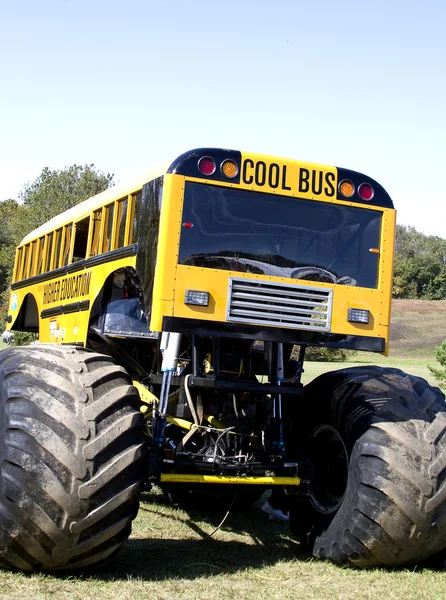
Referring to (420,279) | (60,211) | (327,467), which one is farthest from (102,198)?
(420,279)

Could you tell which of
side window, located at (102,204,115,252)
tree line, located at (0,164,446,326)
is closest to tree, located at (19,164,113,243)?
tree line, located at (0,164,446,326)

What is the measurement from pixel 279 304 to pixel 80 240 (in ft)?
12.8

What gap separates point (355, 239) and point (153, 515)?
11.5ft

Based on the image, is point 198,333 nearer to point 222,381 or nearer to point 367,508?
point 222,381

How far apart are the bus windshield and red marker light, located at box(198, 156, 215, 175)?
0.12 m

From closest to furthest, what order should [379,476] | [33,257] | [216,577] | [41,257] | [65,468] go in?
[65,468] → [216,577] → [379,476] → [41,257] → [33,257]

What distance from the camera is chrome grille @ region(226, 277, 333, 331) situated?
6.33 meters

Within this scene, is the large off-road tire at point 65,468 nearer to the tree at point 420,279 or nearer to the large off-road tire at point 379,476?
the large off-road tire at point 379,476

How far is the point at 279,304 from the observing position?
6.47m

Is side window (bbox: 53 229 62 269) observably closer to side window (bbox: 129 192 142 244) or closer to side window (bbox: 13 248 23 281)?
side window (bbox: 13 248 23 281)

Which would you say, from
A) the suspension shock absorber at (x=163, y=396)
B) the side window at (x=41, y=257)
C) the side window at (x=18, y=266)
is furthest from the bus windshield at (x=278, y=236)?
the side window at (x=18, y=266)

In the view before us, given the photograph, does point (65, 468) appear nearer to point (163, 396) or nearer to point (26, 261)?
point (163, 396)

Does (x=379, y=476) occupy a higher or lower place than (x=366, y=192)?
lower

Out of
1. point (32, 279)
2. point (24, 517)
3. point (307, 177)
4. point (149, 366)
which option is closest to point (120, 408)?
point (24, 517)
